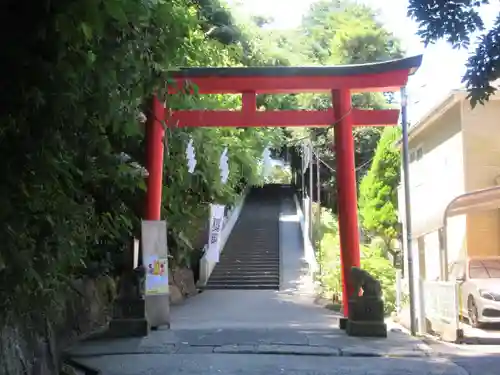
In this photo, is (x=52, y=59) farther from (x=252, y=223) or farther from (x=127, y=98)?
(x=252, y=223)

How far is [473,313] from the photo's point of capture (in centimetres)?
1340

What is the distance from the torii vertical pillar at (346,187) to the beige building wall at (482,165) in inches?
286

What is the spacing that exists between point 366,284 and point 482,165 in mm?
8683

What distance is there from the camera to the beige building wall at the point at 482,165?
57.6ft

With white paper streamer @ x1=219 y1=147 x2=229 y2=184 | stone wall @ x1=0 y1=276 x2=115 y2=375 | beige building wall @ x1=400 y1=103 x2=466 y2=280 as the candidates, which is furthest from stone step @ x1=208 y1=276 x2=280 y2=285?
stone wall @ x1=0 y1=276 x2=115 y2=375

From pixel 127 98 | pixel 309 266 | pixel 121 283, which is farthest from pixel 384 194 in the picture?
pixel 127 98

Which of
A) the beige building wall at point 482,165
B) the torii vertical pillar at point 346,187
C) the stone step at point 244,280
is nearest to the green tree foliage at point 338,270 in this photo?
the stone step at point 244,280

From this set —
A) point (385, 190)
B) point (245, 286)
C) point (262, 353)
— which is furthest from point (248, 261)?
point (262, 353)

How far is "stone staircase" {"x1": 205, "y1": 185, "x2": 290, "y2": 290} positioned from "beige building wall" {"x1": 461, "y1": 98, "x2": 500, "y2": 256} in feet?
22.7

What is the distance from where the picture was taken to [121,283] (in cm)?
1076

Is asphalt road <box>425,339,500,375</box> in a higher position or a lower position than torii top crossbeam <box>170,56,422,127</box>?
lower

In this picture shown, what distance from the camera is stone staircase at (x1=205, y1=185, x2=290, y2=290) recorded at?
74.2ft

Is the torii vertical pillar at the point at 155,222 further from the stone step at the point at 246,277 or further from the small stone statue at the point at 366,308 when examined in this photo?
the stone step at the point at 246,277

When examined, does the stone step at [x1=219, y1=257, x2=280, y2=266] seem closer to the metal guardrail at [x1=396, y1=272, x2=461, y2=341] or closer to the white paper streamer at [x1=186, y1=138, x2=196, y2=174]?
the white paper streamer at [x1=186, y1=138, x2=196, y2=174]
